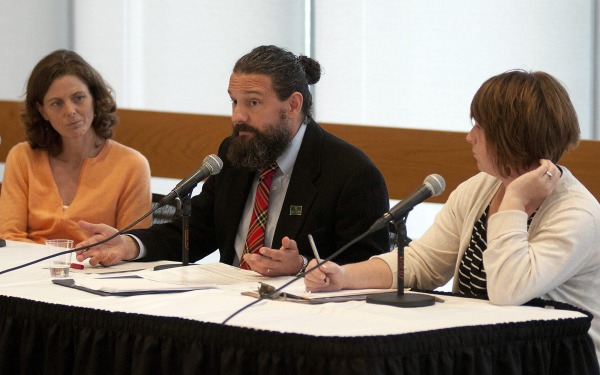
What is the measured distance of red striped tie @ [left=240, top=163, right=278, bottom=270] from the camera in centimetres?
319

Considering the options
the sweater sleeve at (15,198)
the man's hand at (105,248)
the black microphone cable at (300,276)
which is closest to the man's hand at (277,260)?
the black microphone cable at (300,276)

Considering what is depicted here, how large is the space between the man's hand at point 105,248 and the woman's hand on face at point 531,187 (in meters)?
1.25

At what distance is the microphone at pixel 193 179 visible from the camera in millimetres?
2629

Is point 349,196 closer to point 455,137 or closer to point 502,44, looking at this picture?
point 455,137

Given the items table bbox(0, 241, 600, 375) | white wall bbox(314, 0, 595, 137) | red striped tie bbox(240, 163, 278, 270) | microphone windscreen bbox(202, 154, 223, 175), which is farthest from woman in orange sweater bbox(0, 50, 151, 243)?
table bbox(0, 241, 600, 375)

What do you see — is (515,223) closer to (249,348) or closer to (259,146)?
(249,348)

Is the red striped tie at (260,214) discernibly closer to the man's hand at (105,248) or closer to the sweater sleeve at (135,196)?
the man's hand at (105,248)

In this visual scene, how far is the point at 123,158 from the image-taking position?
3.97 m

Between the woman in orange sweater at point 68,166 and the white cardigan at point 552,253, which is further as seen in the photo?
the woman in orange sweater at point 68,166

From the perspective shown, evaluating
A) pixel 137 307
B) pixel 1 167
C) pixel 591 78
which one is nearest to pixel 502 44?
pixel 591 78

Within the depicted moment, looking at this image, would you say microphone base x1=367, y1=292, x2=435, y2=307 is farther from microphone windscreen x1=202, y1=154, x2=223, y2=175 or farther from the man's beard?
the man's beard

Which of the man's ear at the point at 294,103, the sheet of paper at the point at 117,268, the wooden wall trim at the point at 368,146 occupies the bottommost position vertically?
the sheet of paper at the point at 117,268

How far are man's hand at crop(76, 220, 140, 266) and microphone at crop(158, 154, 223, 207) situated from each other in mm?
417

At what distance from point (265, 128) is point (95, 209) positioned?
0.96m
